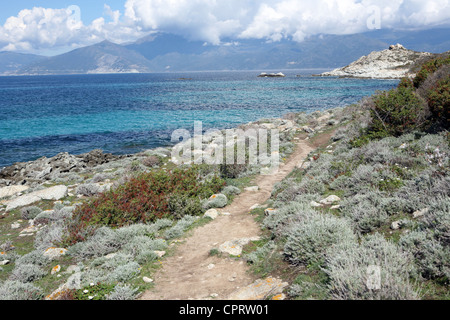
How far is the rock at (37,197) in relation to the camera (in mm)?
13719

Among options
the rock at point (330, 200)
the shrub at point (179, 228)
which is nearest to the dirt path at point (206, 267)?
the shrub at point (179, 228)

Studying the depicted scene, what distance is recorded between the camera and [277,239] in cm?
732

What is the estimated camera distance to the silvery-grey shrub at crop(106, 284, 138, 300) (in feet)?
18.5

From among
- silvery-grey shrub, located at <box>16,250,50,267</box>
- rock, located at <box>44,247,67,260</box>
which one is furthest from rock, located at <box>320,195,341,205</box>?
silvery-grey shrub, located at <box>16,250,50,267</box>

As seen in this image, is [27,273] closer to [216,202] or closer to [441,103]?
[216,202]

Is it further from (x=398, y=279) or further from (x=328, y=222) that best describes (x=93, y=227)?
(x=398, y=279)

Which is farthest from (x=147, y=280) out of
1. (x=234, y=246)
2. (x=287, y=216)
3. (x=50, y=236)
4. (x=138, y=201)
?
(x=50, y=236)

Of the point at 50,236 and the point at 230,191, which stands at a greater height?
the point at 230,191

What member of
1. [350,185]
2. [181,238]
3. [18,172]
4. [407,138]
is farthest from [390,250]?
[18,172]

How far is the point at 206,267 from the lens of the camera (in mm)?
6957

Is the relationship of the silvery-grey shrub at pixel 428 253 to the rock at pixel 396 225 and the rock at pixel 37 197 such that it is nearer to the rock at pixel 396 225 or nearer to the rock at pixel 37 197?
the rock at pixel 396 225

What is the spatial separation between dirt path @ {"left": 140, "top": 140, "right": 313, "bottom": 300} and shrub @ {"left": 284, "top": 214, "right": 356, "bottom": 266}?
3.61 feet

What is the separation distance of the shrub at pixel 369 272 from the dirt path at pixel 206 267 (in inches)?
79.5

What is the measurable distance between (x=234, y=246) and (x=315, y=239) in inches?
97.2
